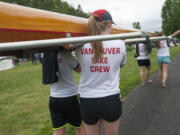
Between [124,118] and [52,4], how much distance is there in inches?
1642

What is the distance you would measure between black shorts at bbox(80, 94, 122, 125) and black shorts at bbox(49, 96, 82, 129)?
415 mm

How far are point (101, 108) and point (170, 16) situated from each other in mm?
55987

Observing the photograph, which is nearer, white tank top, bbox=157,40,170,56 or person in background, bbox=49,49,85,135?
person in background, bbox=49,49,85,135

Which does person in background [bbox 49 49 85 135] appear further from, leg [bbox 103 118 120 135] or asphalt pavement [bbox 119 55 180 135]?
asphalt pavement [bbox 119 55 180 135]

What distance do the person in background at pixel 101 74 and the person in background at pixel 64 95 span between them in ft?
1.12

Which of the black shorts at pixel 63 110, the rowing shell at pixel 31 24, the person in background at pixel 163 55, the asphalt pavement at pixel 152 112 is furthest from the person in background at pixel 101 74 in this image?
the person in background at pixel 163 55

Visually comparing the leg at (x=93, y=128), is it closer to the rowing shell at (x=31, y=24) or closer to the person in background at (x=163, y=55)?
the rowing shell at (x=31, y=24)

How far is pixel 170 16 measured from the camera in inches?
1929

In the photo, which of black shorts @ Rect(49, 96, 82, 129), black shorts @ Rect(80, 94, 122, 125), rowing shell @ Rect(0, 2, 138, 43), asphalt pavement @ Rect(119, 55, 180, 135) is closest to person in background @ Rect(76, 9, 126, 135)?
black shorts @ Rect(80, 94, 122, 125)

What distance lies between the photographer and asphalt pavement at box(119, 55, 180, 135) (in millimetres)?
2975

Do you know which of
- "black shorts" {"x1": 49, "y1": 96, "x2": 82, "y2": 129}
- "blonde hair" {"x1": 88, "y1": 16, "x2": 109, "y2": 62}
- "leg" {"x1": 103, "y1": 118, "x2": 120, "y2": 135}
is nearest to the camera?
"blonde hair" {"x1": 88, "y1": 16, "x2": 109, "y2": 62}

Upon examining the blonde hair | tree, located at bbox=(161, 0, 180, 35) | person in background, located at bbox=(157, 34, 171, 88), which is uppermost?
tree, located at bbox=(161, 0, 180, 35)

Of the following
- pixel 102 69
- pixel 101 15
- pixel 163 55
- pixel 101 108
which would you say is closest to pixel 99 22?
pixel 101 15

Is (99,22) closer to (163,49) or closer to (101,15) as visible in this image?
(101,15)
